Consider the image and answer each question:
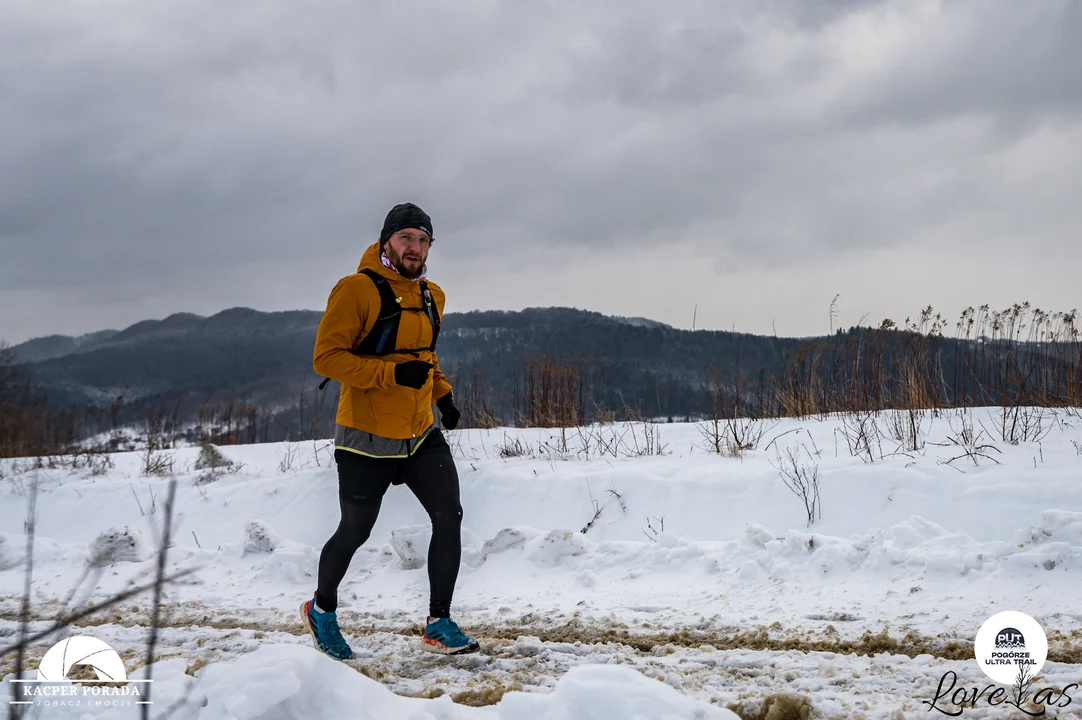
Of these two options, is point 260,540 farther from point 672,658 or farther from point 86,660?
point 672,658

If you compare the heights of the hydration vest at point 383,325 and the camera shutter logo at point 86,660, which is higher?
the hydration vest at point 383,325

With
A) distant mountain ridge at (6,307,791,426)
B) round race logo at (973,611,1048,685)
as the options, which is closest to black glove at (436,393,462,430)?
round race logo at (973,611,1048,685)

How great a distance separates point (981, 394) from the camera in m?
7.78

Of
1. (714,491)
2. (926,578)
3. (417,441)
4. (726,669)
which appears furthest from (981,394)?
(417,441)

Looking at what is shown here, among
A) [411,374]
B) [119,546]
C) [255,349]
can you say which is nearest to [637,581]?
[411,374]

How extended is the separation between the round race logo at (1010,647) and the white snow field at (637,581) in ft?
0.22

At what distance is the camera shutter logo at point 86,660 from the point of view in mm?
2352

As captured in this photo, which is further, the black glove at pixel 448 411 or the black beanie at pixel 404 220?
the black glove at pixel 448 411

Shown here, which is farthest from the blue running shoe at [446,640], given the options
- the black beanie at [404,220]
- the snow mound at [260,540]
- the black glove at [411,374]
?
the snow mound at [260,540]

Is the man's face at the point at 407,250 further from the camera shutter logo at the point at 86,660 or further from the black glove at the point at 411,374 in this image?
the camera shutter logo at the point at 86,660

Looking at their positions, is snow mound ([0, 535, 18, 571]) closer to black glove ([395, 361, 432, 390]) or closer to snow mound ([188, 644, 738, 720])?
snow mound ([188, 644, 738, 720])

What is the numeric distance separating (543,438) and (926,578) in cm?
472

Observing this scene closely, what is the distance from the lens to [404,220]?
3.47 metres

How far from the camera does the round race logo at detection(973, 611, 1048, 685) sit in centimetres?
271
